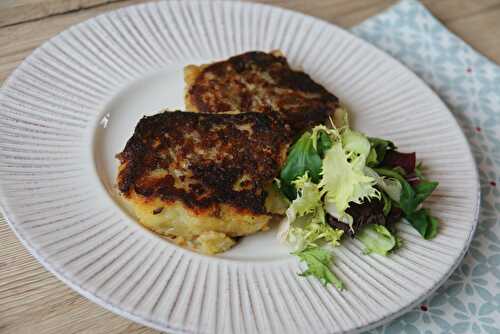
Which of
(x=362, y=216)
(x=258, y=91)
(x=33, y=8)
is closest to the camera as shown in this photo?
(x=362, y=216)

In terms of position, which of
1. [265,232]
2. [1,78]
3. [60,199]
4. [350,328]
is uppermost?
[1,78]

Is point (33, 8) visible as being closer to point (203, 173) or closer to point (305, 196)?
point (203, 173)

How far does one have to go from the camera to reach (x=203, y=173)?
2.82 m

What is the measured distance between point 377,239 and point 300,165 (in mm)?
548

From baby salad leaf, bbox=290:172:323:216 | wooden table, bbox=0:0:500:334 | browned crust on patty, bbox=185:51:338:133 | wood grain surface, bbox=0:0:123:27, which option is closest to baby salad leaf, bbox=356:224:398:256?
baby salad leaf, bbox=290:172:323:216

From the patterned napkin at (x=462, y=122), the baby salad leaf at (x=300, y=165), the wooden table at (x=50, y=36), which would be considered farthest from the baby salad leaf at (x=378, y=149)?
the wooden table at (x=50, y=36)

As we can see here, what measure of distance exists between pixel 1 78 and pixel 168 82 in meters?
1.06

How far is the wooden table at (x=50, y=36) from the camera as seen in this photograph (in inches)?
97.2

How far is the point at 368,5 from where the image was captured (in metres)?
4.75

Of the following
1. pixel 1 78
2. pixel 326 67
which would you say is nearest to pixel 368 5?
pixel 326 67

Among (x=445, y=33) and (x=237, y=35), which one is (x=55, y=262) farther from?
(x=445, y=33)

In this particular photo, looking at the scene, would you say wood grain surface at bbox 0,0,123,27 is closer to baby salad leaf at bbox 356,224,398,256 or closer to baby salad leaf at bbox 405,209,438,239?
baby salad leaf at bbox 356,224,398,256

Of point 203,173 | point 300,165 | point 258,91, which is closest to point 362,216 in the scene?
point 300,165

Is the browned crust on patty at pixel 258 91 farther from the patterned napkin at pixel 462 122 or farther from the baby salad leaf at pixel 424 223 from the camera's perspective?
the patterned napkin at pixel 462 122
